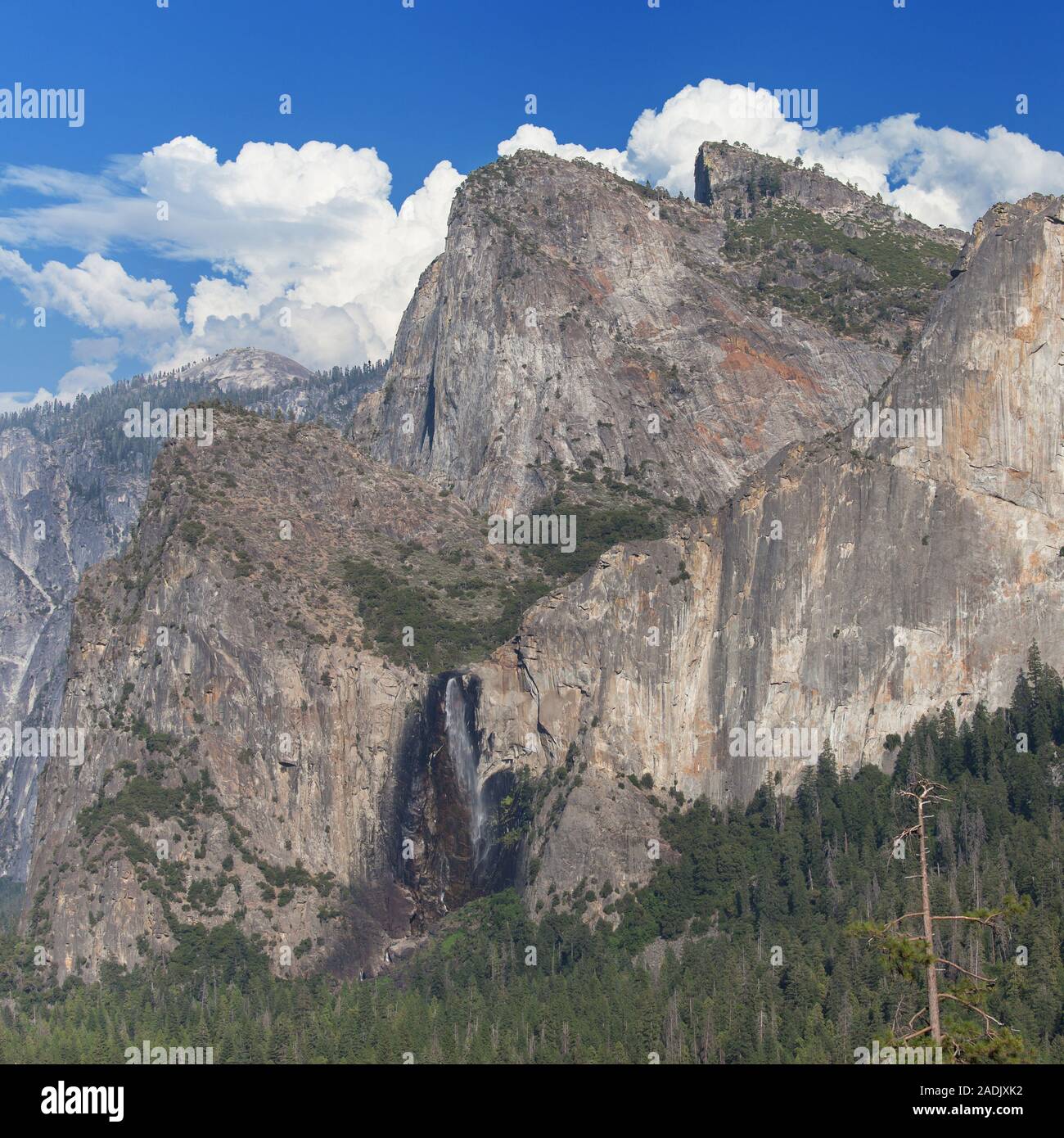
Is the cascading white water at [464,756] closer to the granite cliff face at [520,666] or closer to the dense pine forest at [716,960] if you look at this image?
the granite cliff face at [520,666]

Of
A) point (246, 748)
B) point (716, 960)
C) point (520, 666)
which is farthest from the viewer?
point (246, 748)

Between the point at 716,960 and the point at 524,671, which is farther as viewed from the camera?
the point at 524,671

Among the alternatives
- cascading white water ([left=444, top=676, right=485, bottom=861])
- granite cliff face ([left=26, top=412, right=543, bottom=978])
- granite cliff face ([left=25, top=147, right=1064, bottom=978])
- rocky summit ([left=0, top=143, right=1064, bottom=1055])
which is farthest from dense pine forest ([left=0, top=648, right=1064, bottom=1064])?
cascading white water ([left=444, top=676, right=485, bottom=861])

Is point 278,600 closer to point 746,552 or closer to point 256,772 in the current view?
point 256,772

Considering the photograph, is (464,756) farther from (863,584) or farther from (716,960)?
(716,960)

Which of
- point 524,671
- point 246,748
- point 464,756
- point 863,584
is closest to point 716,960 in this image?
point 863,584
